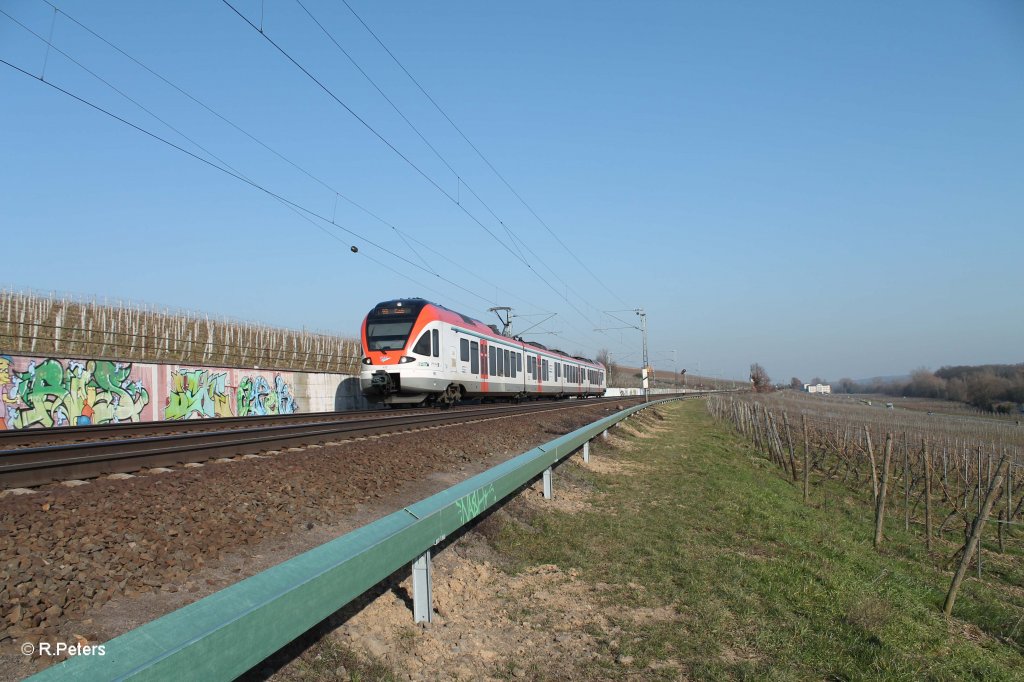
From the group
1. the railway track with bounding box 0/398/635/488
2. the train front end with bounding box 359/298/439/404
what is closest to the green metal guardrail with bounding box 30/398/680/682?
the railway track with bounding box 0/398/635/488

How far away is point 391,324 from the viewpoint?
20688mm

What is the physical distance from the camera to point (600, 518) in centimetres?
773

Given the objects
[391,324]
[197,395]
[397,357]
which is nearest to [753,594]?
[397,357]

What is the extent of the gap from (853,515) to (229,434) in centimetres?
1292

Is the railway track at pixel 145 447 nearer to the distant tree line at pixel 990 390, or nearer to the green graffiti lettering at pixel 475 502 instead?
the green graffiti lettering at pixel 475 502

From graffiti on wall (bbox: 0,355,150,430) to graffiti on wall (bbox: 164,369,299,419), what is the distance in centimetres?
133

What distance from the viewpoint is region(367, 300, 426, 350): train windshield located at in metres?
20.3

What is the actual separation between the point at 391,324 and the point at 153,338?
10593 mm

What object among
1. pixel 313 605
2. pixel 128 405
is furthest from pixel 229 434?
pixel 128 405

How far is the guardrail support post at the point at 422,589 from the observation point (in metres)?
4.12

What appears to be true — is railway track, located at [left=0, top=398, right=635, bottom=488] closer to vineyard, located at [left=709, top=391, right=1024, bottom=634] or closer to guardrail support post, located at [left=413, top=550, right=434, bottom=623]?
guardrail support post, located at [left=413, top=550, right=434, bottom=623]

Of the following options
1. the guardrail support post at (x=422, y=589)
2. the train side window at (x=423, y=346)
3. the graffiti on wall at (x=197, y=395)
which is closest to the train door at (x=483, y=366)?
the train side window at (x=423, y=346)

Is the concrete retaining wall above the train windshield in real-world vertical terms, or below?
below

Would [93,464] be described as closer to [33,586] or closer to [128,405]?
[33,586]
